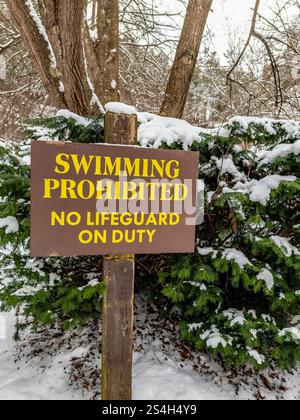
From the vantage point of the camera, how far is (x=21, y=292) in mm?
2389

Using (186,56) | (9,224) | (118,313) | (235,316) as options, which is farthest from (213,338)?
(186,56)

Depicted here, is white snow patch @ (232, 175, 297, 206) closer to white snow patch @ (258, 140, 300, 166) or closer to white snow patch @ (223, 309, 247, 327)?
white snow patch @ (258, 140, 300, 166)

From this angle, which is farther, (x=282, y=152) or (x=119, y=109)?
(x=282, y=152)

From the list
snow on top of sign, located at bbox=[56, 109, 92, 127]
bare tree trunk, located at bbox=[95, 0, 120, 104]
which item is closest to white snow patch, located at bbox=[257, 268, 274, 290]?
snow on top of sign, located at bbox=[56, 109, 92, 127]

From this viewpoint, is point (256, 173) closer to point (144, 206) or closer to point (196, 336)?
point (144, 206)

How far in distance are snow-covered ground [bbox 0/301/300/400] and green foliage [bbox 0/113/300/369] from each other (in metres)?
0.33

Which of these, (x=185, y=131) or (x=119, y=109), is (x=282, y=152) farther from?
(x=119, y=109)

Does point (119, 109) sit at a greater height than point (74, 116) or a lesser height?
lesser

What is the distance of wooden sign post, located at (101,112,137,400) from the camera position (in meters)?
2.00

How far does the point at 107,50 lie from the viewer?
4113 millimetres

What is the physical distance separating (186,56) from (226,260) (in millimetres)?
2715

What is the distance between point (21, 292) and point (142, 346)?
1268 mm

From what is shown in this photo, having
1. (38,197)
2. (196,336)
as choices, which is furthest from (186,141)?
(196,336)

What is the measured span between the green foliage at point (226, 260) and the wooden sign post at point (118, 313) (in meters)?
0.32
